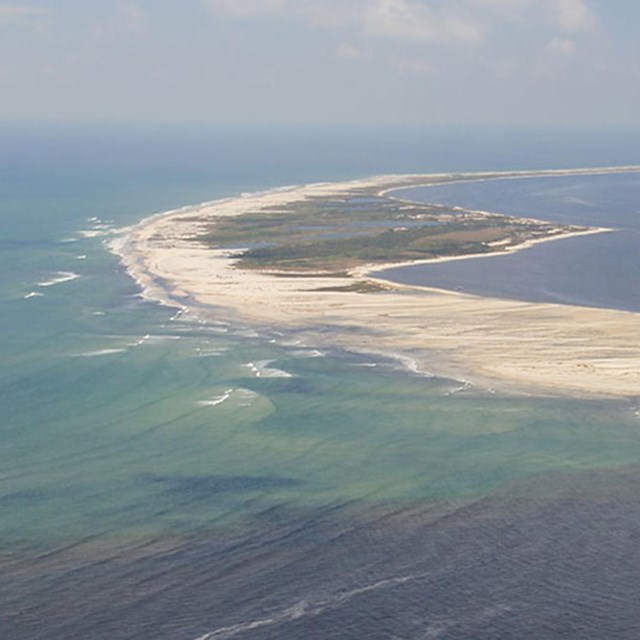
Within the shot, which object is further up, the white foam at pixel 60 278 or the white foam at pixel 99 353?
the white foam at pixel 60 278

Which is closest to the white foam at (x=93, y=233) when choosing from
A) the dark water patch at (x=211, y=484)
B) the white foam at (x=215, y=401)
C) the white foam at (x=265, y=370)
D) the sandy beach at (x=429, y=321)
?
the sandy beach at (x=429, y=321)

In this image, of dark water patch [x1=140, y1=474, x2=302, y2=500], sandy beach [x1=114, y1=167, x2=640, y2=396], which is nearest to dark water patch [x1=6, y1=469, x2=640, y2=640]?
dark water patch [x1=140, y1=474, x2=302, y2=500]

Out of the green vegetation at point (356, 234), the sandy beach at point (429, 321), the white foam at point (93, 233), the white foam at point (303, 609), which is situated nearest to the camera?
the white foam at point (303, 609)

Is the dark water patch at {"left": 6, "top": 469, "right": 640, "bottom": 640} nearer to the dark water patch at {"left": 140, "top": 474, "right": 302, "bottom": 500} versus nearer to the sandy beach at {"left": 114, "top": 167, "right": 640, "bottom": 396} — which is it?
the dark water patch at {"left": 140, "top": 474, "right": 302, "bottom": 500}

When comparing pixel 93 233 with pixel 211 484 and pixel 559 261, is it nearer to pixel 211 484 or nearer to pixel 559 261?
pixel 559 261

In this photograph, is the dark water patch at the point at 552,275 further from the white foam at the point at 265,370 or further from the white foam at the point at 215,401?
the white foam at the point at 215,401

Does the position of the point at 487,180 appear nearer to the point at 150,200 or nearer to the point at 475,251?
the point at 150,200

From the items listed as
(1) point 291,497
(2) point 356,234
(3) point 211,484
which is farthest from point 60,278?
(1) point 291,497
